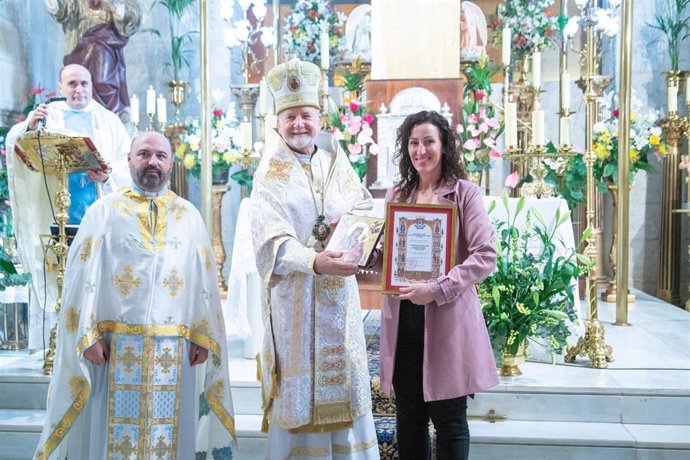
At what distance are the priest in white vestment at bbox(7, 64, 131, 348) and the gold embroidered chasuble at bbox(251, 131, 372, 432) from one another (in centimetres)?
215

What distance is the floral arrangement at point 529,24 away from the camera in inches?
328

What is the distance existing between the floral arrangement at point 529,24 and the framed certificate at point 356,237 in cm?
601

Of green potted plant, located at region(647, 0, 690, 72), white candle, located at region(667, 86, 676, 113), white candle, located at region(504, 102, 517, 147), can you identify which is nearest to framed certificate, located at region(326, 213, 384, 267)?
white candle, located at region(504, 102, 517, 147)

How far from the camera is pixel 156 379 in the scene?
10.4ft

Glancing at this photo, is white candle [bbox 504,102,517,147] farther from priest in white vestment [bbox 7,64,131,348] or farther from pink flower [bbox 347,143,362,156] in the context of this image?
priest in white vestment [bbox 7,64,131,348]

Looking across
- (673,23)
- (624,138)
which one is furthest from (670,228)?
(624,138)

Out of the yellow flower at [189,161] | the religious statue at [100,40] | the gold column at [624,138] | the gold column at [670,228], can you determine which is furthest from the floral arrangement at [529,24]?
the religious statue at [100,40]

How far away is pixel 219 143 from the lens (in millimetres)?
7469

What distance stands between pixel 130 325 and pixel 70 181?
2.29 m

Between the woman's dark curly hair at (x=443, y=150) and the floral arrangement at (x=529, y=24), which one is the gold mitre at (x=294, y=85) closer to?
the woman's dark curly hair at (x=443, y=150)

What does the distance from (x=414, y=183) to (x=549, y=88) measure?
266 inches

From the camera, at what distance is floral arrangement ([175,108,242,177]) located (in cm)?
Answer: 746

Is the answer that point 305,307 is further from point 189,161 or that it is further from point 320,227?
point 189,161

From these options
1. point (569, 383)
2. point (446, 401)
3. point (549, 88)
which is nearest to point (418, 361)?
point (446, 401)
